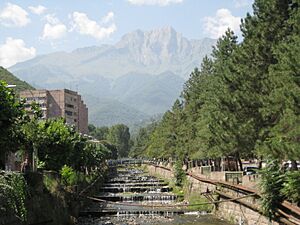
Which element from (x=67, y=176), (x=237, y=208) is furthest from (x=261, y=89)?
(x=67, y=176)

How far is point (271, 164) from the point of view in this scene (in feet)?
67.3

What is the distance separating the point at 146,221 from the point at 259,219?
9815 millimetres

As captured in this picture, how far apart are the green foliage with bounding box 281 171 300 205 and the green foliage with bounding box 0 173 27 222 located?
443 inches

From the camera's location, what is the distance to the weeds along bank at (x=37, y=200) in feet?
54.6

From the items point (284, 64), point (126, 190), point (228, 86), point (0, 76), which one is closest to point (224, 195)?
point (228, 86)

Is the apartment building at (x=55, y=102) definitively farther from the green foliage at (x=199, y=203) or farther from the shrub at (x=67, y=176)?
the shrub at (x=67, y=176)

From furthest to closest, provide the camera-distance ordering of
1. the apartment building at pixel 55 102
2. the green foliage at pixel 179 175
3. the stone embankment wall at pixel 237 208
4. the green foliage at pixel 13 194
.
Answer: the apartment building at pixel 55 102 → the green foliage at pixel 179 175 → the stone embankment wall at pixel 237 208 → the green foliage at pixel 13 194

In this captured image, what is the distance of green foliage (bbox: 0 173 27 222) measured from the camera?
16250 mm

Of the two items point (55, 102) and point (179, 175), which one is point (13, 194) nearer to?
point (179, 175)

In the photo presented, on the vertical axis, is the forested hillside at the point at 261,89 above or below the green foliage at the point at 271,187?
above

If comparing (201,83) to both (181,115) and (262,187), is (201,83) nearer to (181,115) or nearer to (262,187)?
→ (181,115)

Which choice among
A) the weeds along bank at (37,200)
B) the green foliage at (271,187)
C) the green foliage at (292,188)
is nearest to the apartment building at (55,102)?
the weeds along bank at (37,200)

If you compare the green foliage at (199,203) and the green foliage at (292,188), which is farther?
the green foliage at (199,203)

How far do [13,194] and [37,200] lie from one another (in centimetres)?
481
